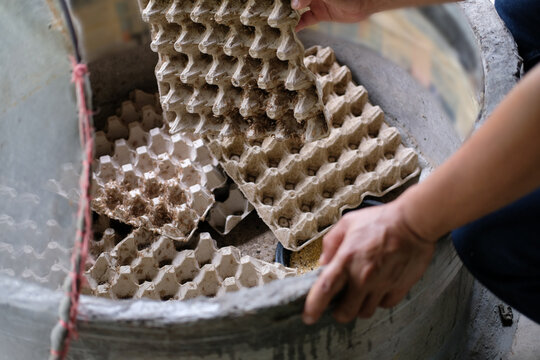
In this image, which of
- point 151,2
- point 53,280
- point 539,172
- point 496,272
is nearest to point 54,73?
point 53,280

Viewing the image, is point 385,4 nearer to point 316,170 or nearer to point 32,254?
point 316,170

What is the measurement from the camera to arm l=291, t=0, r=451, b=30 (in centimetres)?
137

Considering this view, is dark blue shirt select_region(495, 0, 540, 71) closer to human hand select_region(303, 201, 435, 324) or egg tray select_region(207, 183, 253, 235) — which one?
human hand select_region(303, 201, 435, 324)

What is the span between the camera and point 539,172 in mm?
797

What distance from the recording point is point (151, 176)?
5.62 feet

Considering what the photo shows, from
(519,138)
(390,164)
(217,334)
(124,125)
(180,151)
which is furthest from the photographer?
(124,125)

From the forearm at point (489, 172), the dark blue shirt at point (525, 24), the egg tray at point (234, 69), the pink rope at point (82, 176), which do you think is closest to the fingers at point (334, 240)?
the forearm at point (489, 172)

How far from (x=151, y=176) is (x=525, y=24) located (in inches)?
39.2

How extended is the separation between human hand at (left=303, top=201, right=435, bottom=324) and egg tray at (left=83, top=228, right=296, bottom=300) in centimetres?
55

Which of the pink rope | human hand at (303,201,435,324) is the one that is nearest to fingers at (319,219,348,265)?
human hand at (303,201,435,324)

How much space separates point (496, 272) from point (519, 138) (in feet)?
1.27

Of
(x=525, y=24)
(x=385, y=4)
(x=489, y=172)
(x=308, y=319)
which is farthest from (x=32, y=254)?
(x=525, y=24)

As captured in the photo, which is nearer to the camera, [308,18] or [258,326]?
[258,326]

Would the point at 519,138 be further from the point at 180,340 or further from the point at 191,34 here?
the point at 191,34
